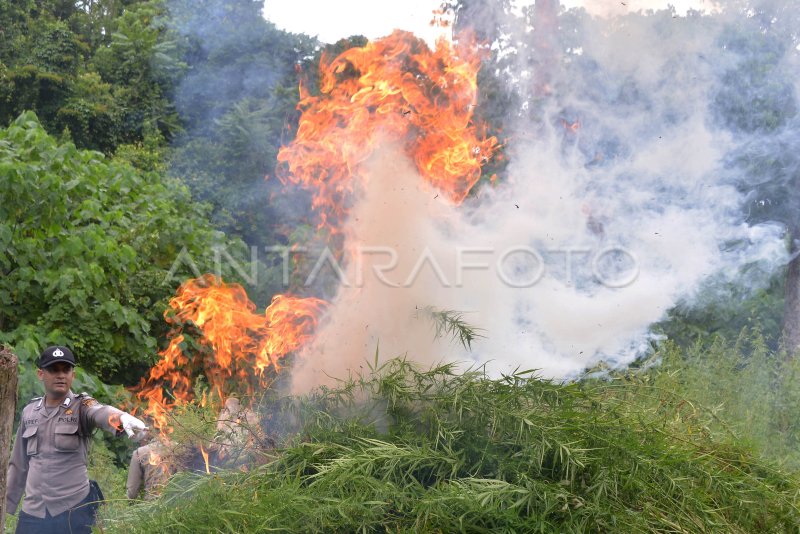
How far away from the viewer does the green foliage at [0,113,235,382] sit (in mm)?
7102

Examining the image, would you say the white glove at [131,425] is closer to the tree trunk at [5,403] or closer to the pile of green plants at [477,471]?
the pile of green plants at [477,471]

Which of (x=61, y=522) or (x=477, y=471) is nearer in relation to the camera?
(x=477, y=471)

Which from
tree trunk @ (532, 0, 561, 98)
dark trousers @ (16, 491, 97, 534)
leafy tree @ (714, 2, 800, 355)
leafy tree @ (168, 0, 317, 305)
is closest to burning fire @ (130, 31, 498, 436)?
dark trousers @ (16, 491, 97, 534)

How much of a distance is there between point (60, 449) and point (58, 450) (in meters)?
0.01

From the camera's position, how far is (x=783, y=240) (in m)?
7.31

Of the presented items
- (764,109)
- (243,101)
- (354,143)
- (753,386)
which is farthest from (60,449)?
(243,101)

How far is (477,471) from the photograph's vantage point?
3.22m

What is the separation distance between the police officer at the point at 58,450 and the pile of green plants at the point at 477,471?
0.56 m

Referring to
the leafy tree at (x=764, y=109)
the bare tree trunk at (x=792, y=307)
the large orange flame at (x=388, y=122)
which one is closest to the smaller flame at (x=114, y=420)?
the large orange flame at (x=388, y=122)

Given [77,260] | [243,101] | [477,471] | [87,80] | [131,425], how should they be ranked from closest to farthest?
[477,471], [131,425], [77,260], [243,101], [87,80]

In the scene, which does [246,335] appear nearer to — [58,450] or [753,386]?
[58,450]

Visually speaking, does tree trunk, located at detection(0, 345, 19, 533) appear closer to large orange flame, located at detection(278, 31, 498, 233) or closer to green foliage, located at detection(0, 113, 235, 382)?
large orange flame, located at detection(278, 31, 498, 233)

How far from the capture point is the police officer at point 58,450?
13.7 feet

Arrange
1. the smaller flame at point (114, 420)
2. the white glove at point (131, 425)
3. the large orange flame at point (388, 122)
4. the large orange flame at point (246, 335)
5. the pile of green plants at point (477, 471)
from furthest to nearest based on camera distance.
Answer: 1. the large orange flame at point (388, 122)
2. the large orange flame at point (246, 335)
3. the smaller flame at point (114, 420)
4. the white glove at point (131, 425)
5. the pile of green plants at point (477, 471)
